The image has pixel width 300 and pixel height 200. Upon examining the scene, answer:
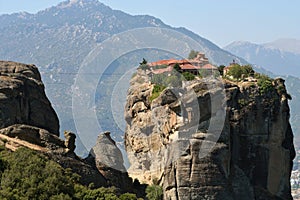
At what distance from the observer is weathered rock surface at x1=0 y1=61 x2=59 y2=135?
132 feet

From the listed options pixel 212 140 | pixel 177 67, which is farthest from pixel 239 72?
pixel 212 140

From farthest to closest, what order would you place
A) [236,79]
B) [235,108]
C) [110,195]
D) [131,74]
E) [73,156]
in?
1. [131,74]
2. [236,79]
3. [235,108]
4. [73,156]
5. [110,195]

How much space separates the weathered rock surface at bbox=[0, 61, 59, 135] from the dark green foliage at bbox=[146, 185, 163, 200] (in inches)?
274

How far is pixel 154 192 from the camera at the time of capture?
4397 centimetres

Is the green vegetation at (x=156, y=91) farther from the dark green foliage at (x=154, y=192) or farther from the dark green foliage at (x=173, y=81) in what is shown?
the dark green foliage at (x=154, y=192)

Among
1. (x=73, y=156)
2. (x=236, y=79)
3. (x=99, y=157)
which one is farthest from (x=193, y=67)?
(x=73, y=156)

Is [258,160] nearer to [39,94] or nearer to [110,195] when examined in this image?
[39,94]

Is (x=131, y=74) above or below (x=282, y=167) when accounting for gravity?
above

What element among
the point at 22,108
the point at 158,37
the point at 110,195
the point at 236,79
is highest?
the point at 158,37

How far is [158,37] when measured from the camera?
62.3 meters

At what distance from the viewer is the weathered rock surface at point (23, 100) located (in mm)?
40219

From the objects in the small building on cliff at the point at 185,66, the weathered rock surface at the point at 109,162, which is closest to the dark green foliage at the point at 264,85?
the small building on cliff at the point at 185,66

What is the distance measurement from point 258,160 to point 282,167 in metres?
2.77

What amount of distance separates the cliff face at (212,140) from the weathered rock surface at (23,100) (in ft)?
25.6
